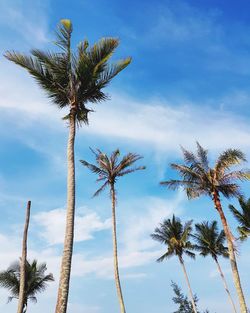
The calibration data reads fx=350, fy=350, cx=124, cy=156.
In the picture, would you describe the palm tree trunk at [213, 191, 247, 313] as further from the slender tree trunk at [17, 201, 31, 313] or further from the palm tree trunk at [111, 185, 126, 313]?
the slender tree trunk at [17, 201, 31, 313]

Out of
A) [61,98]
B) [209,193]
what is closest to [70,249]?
[61,98]

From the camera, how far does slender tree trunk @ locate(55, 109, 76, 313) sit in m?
8.82

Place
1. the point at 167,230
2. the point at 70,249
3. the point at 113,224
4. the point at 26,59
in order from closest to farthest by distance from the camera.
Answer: the point at 70,249 < the point at 26,59 < the point at 113,224 < the point at 167,230

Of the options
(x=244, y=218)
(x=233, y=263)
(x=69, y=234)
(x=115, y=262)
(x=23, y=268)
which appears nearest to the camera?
(x=69, y=234)

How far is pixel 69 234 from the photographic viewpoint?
32.5 feet

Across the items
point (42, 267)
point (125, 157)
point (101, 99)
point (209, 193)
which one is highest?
point (125, 157)

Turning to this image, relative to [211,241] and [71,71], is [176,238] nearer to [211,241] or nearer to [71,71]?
[211,241]

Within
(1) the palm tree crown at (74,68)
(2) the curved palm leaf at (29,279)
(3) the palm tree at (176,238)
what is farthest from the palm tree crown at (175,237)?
(1) the palm tree crown at (74,68)

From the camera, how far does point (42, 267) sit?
99.5 ft

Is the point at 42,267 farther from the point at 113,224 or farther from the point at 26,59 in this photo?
the point at 26,59

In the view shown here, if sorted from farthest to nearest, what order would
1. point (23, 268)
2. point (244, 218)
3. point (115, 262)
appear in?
point (244, 218)
point (115, 262)
point (23, 268)

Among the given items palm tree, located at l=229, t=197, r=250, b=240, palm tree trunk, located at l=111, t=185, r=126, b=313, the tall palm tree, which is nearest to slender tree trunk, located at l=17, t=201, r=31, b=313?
palm tree trunk, located at l=111, t=185, r=126, b=313

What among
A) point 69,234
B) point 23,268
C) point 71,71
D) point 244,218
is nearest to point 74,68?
point 71,71

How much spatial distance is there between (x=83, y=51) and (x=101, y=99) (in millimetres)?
1907
